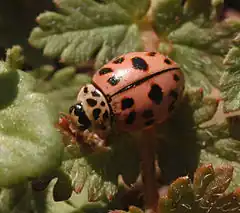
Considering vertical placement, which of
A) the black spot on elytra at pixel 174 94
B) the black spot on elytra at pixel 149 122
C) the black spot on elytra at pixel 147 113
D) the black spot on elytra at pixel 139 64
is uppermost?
the black spot on elytra at pixel 139 64

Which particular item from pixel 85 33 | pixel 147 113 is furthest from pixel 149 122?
pixel 85 33

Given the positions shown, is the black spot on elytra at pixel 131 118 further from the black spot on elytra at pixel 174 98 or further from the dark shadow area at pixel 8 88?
the dark shadow area at pixel 8 88

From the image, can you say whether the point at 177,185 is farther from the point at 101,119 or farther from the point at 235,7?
the point at 235,7

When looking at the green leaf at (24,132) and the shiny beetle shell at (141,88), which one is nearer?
the green leaf at (24,132)

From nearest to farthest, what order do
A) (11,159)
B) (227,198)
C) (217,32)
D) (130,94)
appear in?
(11,159) < (227,198) < (130,94) < (217,32)

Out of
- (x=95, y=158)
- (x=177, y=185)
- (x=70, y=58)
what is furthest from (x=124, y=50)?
(x=177, y=185)

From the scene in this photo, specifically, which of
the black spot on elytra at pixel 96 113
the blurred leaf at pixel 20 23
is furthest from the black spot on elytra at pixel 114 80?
the blurred leaf at pixel 20 23
